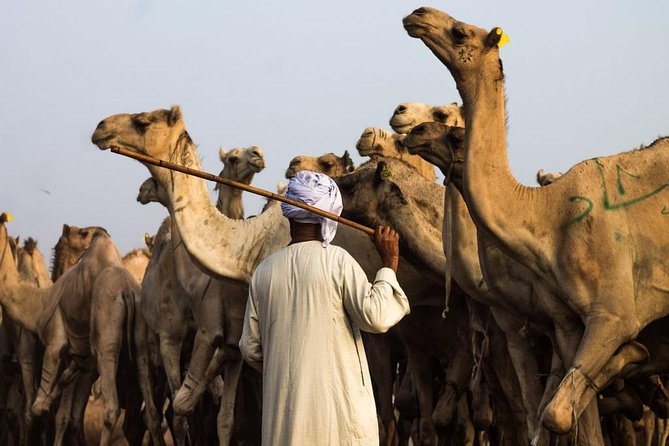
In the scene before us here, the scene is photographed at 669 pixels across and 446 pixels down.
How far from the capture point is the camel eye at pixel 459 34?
1020 centimetres

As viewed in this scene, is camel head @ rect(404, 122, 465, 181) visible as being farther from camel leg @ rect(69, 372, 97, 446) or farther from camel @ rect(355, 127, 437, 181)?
camel leg @ rect(69, 372, 97, 446)

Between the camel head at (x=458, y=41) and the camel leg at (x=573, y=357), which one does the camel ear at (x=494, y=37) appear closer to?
the camel head at (x=458, y=41)

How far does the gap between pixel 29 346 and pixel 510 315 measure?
30.6 feet

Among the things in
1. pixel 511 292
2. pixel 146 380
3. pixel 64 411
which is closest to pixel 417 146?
pixel 511 292

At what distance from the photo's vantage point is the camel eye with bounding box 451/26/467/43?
10.2 metres

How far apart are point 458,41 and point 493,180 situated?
3.18ft

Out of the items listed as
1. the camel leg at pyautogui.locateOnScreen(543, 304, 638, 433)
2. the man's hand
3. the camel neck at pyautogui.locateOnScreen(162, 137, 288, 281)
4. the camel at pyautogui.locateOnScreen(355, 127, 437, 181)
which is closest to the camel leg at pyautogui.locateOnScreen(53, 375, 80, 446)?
the camel neck at pyautogui.locateOnScreen(162, 137, 288, 281)

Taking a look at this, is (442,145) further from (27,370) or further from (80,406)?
(27,370)

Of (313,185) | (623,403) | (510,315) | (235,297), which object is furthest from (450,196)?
(313,185)

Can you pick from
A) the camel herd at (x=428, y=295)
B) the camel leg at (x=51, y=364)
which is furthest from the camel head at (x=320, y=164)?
the camel leg at (x=51, y=364)

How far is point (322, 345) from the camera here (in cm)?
696

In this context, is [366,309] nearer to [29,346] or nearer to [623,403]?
[623,403]

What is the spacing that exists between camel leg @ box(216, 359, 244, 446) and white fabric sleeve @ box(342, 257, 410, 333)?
7.44m

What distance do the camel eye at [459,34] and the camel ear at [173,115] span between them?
187 inches
